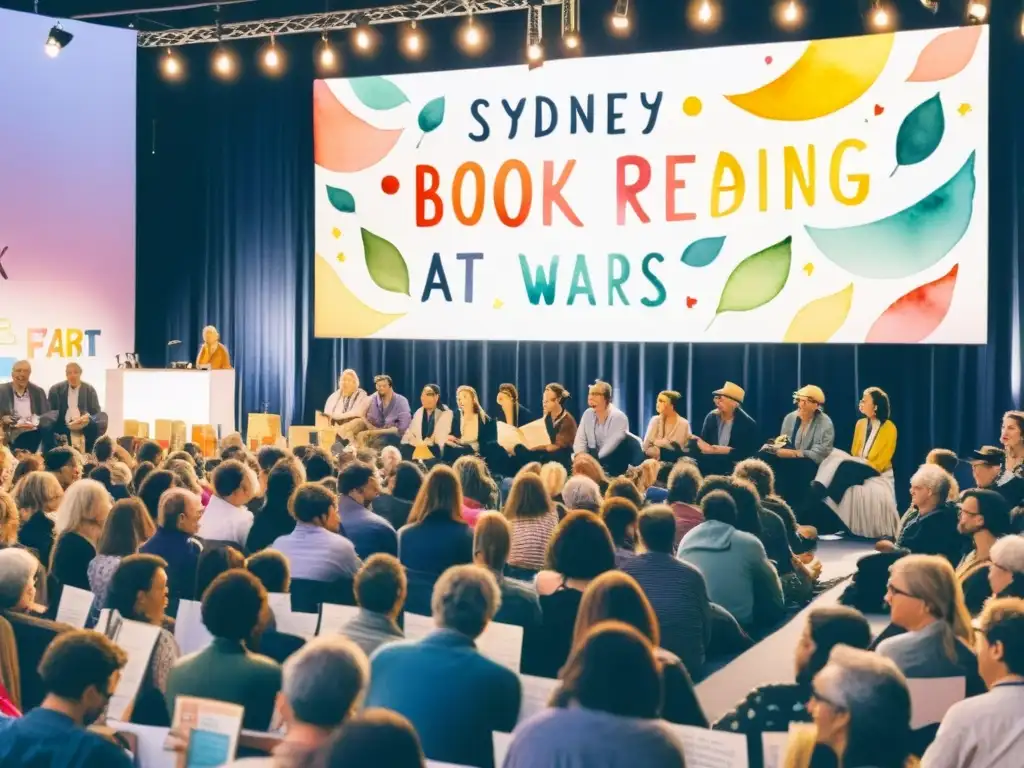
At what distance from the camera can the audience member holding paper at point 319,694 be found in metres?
2.21

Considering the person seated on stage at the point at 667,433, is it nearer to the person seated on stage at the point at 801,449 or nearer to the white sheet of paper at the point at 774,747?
the person seated on stage at the point at 801,449

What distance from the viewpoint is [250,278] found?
12.8 meters

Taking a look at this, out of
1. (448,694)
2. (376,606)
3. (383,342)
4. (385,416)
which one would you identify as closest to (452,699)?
(448,694)

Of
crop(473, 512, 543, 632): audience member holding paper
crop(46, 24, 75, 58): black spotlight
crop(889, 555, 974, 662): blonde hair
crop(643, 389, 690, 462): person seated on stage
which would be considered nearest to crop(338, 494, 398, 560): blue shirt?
crop(473, 512, 543, 632): audience member holding paper

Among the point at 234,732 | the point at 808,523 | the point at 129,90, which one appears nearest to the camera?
the point at 234,732

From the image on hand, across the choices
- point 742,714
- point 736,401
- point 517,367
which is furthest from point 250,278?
point 742,714

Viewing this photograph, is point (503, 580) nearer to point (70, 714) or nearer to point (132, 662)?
point (132, 662)

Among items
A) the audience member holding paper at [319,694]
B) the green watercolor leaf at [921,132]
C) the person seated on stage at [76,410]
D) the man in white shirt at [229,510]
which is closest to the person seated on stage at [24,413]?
the person seated on stage at [76,410]

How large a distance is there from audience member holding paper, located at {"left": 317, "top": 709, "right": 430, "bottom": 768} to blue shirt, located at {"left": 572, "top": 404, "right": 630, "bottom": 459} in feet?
24.4

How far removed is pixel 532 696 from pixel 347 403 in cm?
816

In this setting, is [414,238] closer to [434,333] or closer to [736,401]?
[434,333]

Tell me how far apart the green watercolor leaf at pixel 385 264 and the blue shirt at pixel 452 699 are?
8458 mm

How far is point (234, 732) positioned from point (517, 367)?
922cm

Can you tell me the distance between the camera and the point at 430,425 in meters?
10.3
